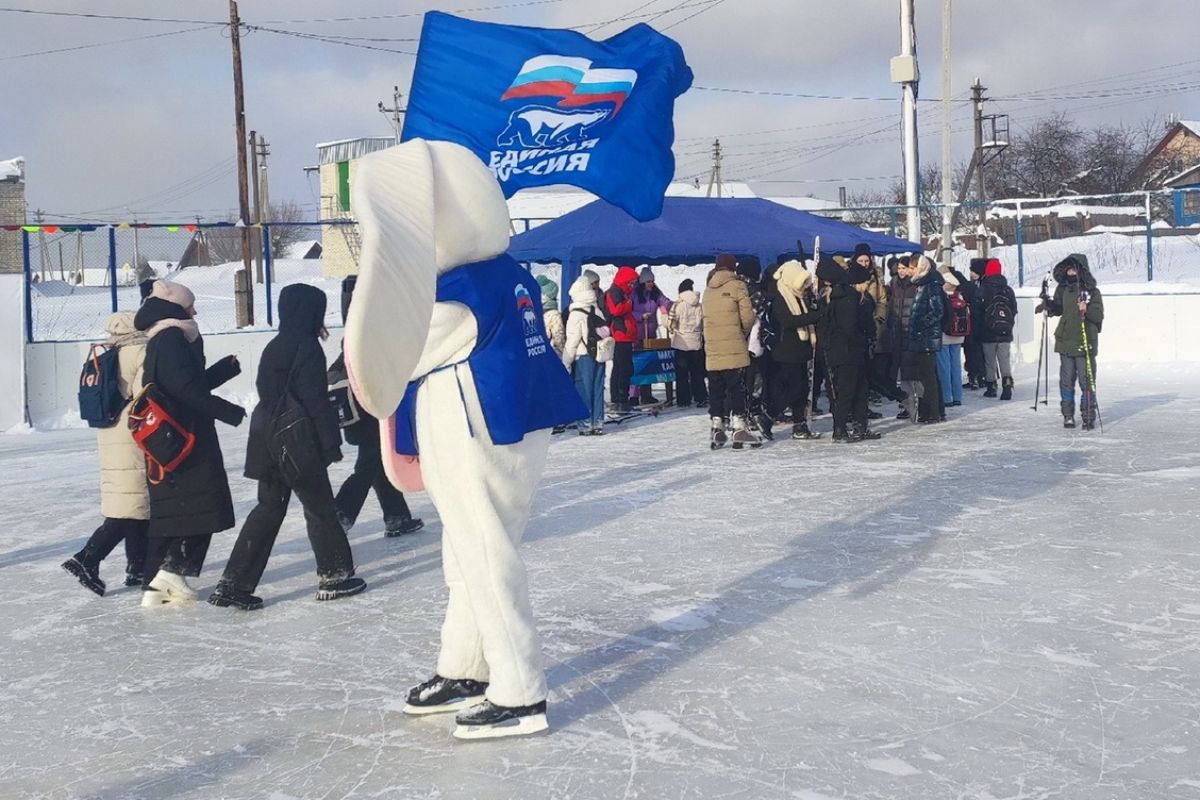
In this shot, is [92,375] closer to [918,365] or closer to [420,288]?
[420,288]

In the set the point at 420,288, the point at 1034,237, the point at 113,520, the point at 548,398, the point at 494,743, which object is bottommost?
the point at 494,743

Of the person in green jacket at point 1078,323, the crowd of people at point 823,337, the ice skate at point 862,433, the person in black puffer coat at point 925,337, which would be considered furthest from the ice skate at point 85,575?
the person in green jacket at point 1078,323

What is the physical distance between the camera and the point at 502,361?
12.3 feet

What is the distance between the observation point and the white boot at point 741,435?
35.2 ft

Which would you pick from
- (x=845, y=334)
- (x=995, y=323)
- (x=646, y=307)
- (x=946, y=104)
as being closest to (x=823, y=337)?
(x=845, y=334)

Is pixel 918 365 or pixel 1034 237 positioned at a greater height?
pixel 1034 237

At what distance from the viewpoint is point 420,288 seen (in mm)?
3461

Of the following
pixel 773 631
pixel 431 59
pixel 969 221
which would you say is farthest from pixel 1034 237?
pixel 773 631

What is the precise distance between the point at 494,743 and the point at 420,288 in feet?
4.79

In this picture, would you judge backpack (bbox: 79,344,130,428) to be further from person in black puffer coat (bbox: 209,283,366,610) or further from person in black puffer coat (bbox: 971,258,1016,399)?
person in black puffer coat (bbox: 971,258,1016,399)

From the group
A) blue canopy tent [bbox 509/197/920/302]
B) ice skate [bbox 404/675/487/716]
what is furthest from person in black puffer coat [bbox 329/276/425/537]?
blue canopy tent [bbox 509/197/920/302]

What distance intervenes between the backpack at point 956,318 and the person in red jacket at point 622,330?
343 centimetres

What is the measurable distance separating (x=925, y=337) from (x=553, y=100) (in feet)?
17.1

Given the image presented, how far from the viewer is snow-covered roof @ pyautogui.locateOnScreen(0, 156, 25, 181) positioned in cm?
2652
